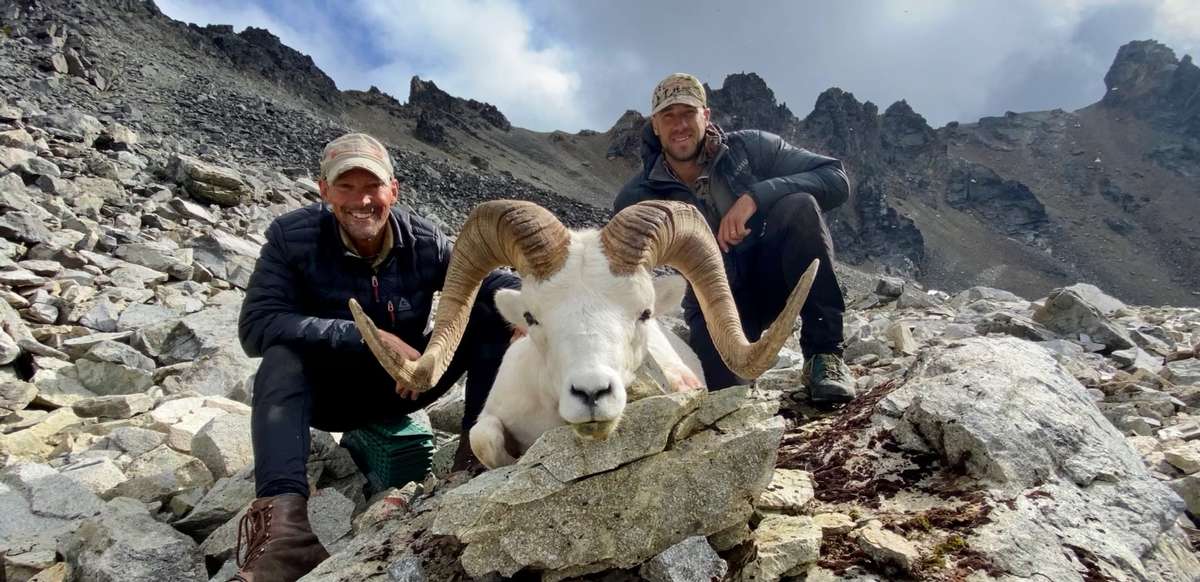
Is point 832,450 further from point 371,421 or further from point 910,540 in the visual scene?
point 371,421

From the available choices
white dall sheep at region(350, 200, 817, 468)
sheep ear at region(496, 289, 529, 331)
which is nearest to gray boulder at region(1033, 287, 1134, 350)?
white dall sheep at region(350, 200, 817, 468)

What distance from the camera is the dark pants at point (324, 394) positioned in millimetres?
3736

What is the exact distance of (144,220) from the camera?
13.1 meters

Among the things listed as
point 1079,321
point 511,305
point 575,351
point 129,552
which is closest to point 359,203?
point 511,305

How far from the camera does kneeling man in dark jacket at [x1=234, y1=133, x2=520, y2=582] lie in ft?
13.2

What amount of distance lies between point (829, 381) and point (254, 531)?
387 cm

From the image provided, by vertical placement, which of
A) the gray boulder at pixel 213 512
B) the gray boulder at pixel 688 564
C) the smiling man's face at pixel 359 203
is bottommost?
the gray boulder at pixel 213 512

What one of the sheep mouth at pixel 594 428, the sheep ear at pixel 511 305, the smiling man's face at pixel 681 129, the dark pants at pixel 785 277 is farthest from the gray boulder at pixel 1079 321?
the sheep mouth at pixel 594 428

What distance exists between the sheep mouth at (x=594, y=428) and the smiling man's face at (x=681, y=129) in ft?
11.9

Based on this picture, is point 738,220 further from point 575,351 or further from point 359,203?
point 359,203

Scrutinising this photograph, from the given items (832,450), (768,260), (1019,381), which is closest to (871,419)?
(832,450)

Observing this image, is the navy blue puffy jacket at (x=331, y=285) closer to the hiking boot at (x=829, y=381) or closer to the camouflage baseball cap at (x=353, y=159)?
the camouflage baseball cap at (x=353, y=159)

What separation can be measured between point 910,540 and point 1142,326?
1268 centimetres

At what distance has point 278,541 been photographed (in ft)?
11.1
